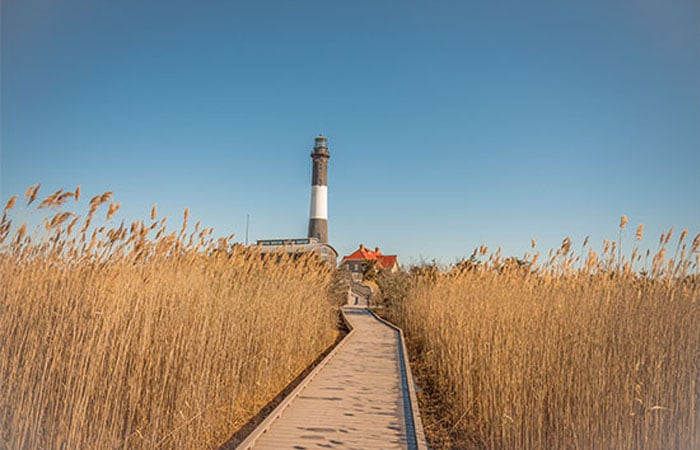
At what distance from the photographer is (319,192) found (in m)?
35.2

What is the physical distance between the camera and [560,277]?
407 cm

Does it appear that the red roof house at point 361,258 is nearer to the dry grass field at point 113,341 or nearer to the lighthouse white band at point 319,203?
the lighthouse white band at point 319,203

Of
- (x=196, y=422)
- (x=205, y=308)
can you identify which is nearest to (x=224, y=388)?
(x=196, y=422)

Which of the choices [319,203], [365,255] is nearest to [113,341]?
[319,203]

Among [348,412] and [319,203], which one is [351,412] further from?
[319,203]

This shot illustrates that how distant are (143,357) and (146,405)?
37cm

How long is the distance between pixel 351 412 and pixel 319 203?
31082 mm

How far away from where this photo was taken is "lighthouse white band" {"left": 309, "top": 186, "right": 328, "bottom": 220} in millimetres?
34594

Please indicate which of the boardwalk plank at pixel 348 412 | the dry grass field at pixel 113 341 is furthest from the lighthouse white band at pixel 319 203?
the dry grass field at pixel 113 341

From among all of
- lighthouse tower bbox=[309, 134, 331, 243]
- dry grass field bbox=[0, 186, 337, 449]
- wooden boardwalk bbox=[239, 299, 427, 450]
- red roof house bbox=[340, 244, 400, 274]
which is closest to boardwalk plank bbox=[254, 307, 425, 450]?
wooden boardwalk bbox=[239, 299, 427, 450]

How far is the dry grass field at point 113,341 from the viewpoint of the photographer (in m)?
2.42

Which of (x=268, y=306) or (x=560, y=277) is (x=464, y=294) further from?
(x=268, y=306)

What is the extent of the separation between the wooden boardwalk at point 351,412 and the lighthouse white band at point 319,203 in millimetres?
27800

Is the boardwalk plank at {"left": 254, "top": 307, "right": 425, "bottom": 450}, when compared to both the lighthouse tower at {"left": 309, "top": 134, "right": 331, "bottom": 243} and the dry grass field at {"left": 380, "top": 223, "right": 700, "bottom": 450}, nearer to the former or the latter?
the dry grass field at {"left": 380, "top": 223, "right": 700, "bottom": 450}
